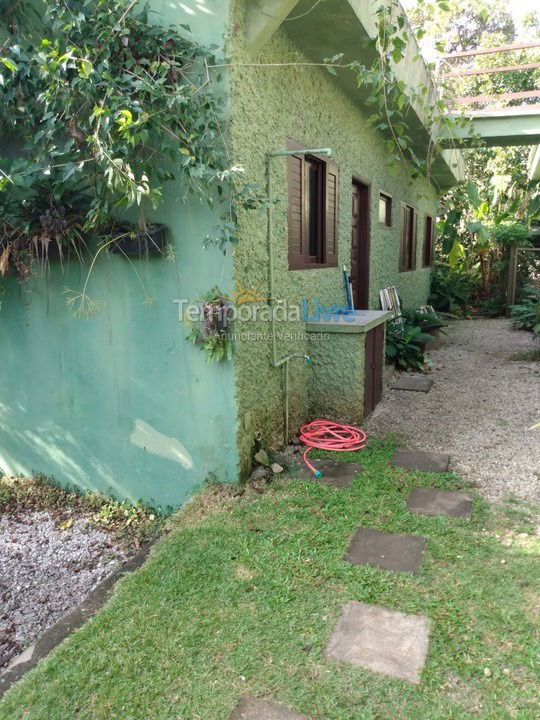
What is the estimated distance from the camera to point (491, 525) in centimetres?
289

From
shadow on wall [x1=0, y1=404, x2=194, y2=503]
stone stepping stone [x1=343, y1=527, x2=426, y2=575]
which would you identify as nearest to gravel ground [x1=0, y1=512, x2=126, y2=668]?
shadow on wall [x1=0, y1=404, x2=194, y2=503]

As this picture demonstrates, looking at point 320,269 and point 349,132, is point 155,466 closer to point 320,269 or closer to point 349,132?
point 320,269

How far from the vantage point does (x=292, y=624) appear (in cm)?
218

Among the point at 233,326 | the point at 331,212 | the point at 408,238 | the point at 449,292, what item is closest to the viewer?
the point at 233,326

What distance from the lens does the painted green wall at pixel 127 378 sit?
132 inches

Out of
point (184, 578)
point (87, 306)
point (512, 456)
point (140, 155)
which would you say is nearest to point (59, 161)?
point (140, 155)

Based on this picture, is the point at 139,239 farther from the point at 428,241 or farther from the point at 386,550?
the point at 428,241

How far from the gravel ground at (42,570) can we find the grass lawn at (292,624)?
76cm

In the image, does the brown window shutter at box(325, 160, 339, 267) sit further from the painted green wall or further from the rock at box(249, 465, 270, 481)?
the rock at box(249, 465, 270, 481)

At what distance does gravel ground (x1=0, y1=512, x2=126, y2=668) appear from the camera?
294 cm

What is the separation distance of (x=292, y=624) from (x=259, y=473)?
1.52m

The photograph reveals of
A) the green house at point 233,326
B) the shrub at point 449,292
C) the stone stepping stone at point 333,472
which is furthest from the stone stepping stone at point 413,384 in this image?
the shrub at point 449,292

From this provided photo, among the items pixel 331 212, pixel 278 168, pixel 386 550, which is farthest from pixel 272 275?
pixel 386 550

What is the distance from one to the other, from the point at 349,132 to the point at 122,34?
3.37 meters
